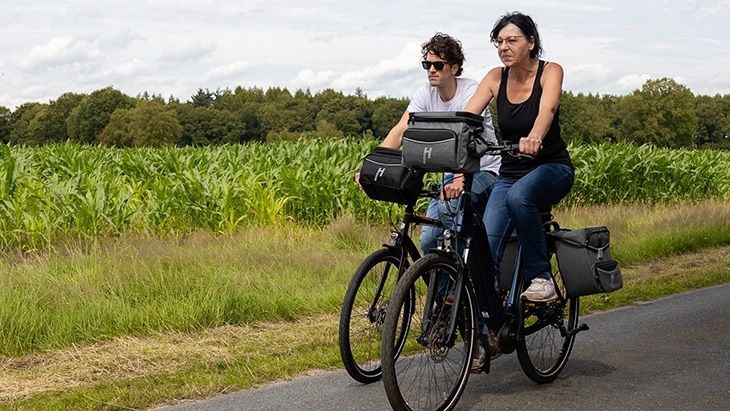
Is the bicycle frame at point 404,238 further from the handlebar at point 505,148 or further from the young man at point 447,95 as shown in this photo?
the young man at point 447,95

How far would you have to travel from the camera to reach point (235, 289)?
24.1 ft

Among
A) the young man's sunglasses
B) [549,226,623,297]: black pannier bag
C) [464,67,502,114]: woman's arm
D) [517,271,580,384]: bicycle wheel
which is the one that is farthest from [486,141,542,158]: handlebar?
the young man's sunglasses

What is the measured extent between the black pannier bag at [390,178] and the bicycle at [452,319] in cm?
28

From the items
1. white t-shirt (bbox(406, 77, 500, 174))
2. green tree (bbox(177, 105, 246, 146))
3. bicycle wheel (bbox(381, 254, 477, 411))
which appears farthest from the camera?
green tree (bbox(177, 105, 246, 146))

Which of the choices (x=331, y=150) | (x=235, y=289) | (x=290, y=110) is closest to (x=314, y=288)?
(x=235, y=289)

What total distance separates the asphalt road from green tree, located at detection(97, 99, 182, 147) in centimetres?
7139

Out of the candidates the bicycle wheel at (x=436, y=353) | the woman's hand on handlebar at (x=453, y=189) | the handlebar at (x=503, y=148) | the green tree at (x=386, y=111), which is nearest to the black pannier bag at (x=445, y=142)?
the handlebar at (x=503, y=148)

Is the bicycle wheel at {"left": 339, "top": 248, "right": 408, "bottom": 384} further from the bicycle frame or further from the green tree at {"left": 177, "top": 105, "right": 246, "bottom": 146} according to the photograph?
the green tree at {"left": 177, "top": 105, "right": 246, "bottom": 146}

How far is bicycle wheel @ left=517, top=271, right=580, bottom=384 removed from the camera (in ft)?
17.4

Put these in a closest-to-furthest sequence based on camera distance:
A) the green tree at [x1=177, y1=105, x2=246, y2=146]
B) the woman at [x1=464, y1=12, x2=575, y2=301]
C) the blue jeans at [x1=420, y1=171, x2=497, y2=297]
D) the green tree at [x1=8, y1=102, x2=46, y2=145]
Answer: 1. the woman at [x1=464, y1=12, x2=575, y2=301]
2. the blue jeans at [x1=420, y1=171, x2=497, y2=297]
3. the green tree at [x1=177, y1=105, x2=246, y2=146]
4. the green tree at [x1=8, y1=102, x2=46, y2=145]

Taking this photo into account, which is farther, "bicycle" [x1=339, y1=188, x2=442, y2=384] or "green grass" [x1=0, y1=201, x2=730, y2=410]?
"green grass" [x1=0, y1=201, x2=730, y2=410]

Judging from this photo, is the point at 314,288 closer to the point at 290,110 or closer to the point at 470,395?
the point at 470,395

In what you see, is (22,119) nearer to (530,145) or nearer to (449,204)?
(449,204)

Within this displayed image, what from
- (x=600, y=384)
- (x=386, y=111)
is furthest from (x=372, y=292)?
(x=386, y=111)
